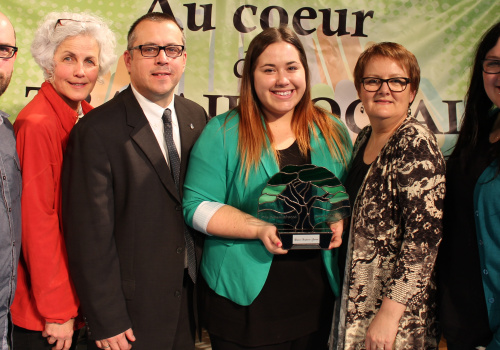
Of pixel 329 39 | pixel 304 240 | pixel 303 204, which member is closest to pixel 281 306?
pixel 304 240

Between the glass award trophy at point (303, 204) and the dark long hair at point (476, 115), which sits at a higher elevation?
the dark long hair at point (476, 115)

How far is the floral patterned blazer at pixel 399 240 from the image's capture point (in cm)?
149

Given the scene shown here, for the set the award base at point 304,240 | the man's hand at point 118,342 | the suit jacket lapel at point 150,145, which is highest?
the suit jacket lapel at point 150,145

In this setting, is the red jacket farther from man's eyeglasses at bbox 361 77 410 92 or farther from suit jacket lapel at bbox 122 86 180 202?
man's eyeglasses at bbox 361 77 410 92

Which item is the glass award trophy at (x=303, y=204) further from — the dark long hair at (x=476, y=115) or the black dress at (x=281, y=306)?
the dark long hair at (x=476, y=115)

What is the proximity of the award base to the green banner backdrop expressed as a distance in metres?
1.70

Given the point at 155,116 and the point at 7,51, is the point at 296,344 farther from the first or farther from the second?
the point at 7,51

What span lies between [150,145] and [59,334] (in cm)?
80

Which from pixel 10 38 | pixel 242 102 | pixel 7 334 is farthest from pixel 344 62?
pixel 7 334

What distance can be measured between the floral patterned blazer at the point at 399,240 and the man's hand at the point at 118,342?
31.8 inches

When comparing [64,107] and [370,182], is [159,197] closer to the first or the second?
[64,107]

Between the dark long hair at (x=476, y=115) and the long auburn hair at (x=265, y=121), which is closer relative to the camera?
the dark long hair at (x=476, y=115)

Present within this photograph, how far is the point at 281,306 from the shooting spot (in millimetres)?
1720

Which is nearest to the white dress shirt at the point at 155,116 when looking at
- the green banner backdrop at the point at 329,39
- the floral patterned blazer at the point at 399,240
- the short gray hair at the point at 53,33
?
the short gray hair at the point at 53,33
